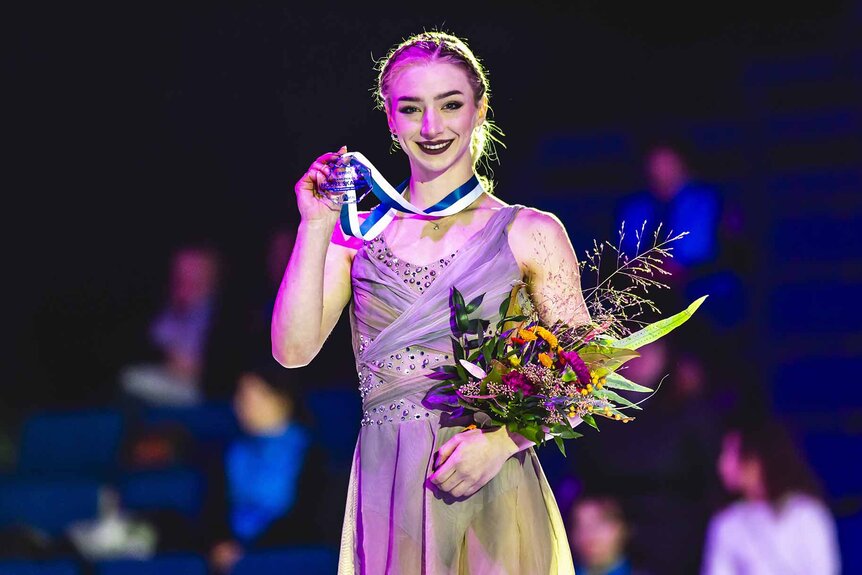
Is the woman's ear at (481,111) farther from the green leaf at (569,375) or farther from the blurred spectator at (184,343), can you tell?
the blurred spectator at (184,343)

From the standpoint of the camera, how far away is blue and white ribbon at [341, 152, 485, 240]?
8.33ft

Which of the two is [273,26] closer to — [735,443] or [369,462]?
[735,443]

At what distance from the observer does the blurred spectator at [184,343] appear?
586 cm

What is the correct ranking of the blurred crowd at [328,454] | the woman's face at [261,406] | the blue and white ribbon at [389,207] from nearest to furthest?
the blue and white ribbon at [389,207]
the blurred crowd at [328,454]
the woman's face at [261,406]

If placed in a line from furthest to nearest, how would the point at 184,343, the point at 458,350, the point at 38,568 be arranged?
the point at 184,343
the point at 38,568
the point at 458,350

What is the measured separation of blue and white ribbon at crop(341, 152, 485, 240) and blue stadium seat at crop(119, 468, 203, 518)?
3.08 m

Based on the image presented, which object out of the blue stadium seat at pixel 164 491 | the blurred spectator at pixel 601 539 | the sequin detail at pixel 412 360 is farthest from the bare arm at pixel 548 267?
the blue stadium seat at pixel 164 491

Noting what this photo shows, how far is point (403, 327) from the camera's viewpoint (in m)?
2.46

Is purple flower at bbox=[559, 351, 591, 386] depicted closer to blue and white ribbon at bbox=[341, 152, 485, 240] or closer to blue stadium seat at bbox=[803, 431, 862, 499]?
blue and white ribbon at bbox=[341, 152, 485, 240]

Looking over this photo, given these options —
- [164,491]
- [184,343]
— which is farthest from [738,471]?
[184,343]

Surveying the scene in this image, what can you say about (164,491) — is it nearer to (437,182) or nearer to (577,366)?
(437,182)

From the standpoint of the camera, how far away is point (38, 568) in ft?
15.4

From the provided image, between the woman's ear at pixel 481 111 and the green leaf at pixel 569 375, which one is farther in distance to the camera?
the woman's ear at pixel 481 111

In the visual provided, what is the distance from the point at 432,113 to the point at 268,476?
296cm
